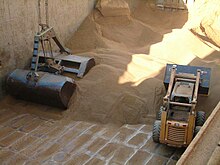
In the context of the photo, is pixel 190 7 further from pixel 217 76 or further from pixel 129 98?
pixel 129 98

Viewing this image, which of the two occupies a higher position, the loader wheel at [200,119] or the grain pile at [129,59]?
the grain pile at [129,59]

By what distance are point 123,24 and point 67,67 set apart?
4389 millimetres

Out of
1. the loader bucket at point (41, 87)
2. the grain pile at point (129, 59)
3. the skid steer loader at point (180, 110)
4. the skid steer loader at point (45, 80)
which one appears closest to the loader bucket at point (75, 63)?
the skid steer loader at point (45, 80)

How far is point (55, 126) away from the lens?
6824 millimetres

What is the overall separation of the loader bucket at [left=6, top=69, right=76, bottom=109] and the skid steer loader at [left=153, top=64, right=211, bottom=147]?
7.36ft

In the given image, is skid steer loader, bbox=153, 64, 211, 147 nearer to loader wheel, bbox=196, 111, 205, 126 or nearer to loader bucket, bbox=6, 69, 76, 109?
loader wheel, bbox=196, 111, 205, 126

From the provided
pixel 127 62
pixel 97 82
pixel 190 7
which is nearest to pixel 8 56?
pixel 97 82

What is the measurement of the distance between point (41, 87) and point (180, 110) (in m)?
3.19

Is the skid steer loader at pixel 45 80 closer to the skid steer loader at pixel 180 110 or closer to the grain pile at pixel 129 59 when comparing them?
the grain pile at pixel 129 59

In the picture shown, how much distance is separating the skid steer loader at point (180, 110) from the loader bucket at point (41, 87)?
2.24 meters

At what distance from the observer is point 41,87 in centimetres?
716

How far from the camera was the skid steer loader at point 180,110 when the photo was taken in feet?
18.3

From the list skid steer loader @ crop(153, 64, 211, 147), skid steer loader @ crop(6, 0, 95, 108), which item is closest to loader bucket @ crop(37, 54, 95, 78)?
skid steer loader @ crop(6, 0, 95, 108)

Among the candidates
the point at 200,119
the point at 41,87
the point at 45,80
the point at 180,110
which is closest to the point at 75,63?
the point at 45,80
